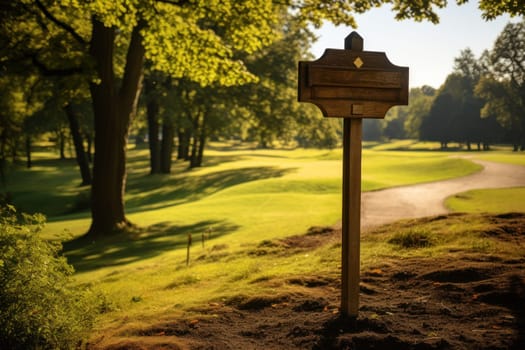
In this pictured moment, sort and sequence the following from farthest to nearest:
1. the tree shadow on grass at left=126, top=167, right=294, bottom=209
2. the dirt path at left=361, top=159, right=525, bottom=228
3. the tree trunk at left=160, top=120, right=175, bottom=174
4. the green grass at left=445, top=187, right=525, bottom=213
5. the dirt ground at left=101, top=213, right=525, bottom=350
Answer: the tree trunk at left=160, top=120, right=175, bottom=174, the tree shadow on grass at left=126, top=167, right=294, bottom=209, the dirt path at left=361, top=159, right=525, bottom=228, the green grass at left=445, top=187, right=525, bottom=213, the dirt ground at left=101, top=213, right=525, bottom=350

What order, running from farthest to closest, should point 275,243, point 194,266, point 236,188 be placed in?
point 236,188
point 275,243
point 194,266

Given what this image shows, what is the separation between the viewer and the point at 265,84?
29.6 metres

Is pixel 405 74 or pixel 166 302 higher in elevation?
pixel 405 74

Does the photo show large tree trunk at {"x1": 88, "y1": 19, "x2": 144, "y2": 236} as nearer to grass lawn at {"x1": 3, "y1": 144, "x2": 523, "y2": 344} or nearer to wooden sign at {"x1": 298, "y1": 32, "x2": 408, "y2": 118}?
grass lawn at {"x1": 3, "y1": 144, "x2": 523, "y2": 344}

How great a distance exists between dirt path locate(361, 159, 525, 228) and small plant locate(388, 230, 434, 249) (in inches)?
202

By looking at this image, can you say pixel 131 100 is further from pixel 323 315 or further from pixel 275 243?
pixel 323 315

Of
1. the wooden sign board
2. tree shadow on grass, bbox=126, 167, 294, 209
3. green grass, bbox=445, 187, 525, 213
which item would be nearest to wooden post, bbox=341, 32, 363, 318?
the wooden sign board

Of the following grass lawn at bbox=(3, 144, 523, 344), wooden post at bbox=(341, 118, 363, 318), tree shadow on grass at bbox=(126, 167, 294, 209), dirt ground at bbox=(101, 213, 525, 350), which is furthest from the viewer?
tree shadow on grass at bbox=(126, 167, 294, 209)

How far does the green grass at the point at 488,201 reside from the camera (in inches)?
631

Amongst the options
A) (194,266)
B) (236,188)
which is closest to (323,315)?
(194,266)

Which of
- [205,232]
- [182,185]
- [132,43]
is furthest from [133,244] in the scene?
[182,185]

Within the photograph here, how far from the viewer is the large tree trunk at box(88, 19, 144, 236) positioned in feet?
53.9

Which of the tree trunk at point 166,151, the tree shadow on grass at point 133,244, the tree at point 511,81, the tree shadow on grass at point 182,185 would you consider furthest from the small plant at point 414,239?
the tree trunk at point 166,151

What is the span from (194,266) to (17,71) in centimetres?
1083
